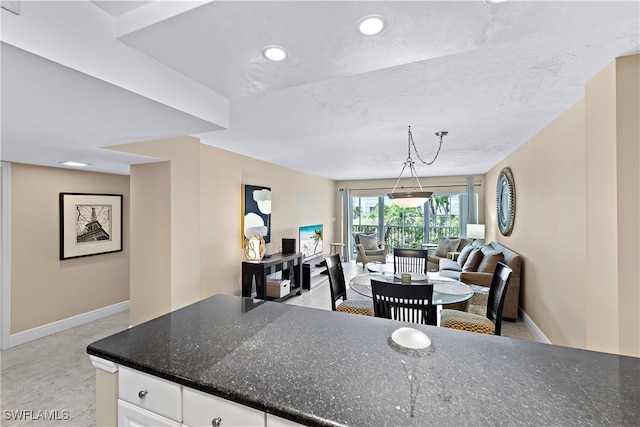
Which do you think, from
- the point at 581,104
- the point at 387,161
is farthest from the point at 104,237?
the point at 581,104

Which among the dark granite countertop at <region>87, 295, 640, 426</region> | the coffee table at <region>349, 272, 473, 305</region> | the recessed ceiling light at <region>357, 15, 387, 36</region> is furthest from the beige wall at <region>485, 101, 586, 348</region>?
the recessed ceiling light at <region>357, 15, 387, 36</region>

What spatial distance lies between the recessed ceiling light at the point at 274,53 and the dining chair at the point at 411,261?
10.7 ft

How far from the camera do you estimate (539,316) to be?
320 cm

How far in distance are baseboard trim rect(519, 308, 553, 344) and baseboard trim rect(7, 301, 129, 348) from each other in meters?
5.47

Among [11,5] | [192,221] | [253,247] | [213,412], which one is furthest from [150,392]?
[253,247]

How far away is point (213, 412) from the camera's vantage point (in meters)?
0.97

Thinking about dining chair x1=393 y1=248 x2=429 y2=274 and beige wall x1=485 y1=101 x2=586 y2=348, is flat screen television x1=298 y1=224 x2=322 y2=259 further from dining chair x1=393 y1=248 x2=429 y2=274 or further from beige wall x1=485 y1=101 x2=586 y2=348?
beige wall x1=485 y1=101 x2=586 y2=348

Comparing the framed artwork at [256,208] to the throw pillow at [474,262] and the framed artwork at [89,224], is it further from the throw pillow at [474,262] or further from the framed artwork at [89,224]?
the throw pillow at [474,262]

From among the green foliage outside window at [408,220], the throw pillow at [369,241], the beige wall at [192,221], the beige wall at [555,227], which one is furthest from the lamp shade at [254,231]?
the green foliage outside window at [408,220]

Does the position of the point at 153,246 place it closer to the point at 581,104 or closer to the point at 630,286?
the point at 630,286

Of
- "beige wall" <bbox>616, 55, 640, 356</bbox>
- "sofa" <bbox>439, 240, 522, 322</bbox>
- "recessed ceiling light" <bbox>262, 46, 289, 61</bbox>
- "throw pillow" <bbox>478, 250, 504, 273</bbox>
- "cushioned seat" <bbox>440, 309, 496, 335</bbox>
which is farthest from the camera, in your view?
"throw pillow" <bbox>478, 250, 504, 273</bbox>

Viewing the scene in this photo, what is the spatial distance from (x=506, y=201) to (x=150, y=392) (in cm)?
514

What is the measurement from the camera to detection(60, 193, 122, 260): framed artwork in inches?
138

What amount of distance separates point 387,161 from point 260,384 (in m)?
4.58
